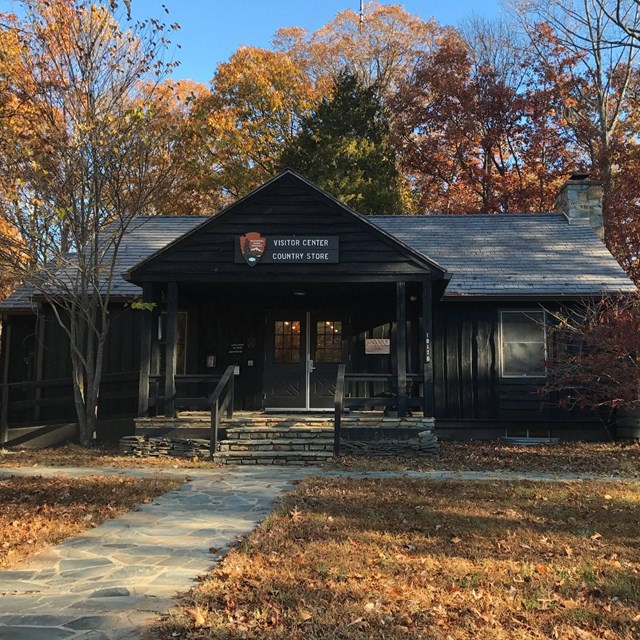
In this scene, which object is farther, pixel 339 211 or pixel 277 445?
pixel 339 211

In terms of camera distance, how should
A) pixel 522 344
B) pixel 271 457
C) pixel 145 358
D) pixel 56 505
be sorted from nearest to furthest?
pixel 56 505 → pixel 271 457 → pixel 145 358 → pixel 522 344

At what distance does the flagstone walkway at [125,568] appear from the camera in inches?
150

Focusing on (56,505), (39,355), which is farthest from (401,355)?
(39,355)

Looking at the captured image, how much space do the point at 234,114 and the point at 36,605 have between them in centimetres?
2829

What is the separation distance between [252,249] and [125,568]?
7.15 metres

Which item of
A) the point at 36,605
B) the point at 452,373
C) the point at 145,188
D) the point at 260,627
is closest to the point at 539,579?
the point at 260,627

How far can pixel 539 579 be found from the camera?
461 centimetres

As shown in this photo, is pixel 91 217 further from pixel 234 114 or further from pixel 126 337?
pixel 234 114

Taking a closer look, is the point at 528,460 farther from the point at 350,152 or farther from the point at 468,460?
the point at 350,152

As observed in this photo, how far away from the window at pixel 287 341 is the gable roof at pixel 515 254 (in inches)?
139

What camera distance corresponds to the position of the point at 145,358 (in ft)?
37.7

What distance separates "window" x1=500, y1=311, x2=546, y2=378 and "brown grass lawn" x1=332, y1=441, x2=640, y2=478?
67.2 inches

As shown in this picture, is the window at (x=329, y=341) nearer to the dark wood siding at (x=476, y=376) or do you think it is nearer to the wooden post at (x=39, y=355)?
the dark wood siding at (x=476, y=376)

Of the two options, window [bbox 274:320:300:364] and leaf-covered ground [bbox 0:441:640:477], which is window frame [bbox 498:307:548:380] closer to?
leaf-covered ground [bbox 0:441:640:477]
